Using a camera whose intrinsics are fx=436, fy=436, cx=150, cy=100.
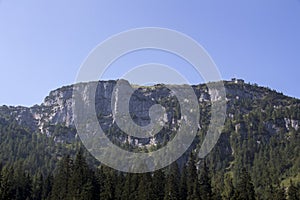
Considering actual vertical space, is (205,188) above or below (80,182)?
above

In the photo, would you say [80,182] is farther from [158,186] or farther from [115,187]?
[158,186]

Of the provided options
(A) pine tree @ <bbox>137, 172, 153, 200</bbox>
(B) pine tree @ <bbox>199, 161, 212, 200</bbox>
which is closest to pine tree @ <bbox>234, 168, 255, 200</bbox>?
(B) pine tree @ <bbox>199, 161, 212, 200</bbox>

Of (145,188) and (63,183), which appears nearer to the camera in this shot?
(63,183)

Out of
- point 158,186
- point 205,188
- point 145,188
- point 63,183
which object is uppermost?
point 158,186

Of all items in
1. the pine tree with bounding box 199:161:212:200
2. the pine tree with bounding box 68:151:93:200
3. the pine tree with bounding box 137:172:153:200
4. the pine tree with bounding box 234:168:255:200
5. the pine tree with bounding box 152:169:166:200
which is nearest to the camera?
the pine tree with bounding box 68:151:93:200

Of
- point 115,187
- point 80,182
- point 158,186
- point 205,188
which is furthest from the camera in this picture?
point 158,186

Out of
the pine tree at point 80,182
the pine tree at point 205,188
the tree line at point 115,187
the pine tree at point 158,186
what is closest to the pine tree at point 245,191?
the tree line at point 115,187

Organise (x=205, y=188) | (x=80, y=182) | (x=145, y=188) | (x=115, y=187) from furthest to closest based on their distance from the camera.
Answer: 1. (x=205, y=188)
2. (x=115, y=187)
3. (x=145, y=188)
4. (x=80, y=182)

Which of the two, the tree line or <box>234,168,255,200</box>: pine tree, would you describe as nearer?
the tree line

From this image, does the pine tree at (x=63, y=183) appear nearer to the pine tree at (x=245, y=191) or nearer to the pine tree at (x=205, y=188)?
the pine tree at (x=205, y=188)

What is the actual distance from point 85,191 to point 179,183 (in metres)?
26.7

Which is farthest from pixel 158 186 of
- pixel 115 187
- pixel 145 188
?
pixel 115 187

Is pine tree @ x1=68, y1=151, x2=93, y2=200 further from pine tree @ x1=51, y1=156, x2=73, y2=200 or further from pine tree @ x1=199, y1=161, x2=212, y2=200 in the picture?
pine tree @ x1=199, y1=161, x2=212, y2=200

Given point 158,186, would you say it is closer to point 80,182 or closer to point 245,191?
point 80,182
